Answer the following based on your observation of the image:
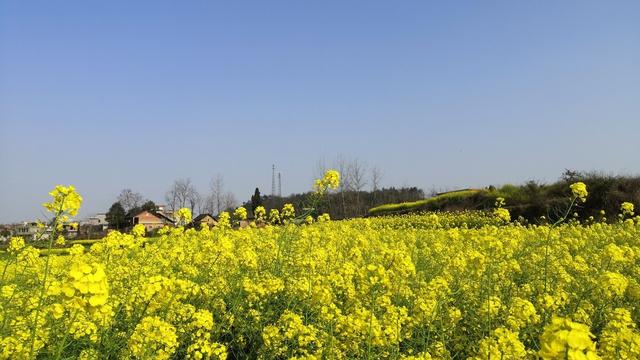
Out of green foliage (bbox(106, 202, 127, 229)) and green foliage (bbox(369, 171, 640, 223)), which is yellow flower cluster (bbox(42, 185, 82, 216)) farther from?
green foliage (bbox(106, 202, 127, 229))

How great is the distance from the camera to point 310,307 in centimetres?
389

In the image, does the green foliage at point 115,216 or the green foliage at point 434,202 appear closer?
the green foliage at point 434,202

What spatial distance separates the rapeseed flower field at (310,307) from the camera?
2881 millimetres

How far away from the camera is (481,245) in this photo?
634 centimetres

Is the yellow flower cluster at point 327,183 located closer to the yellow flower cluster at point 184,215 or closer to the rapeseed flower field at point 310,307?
the rapeseed flower field at point 310,307

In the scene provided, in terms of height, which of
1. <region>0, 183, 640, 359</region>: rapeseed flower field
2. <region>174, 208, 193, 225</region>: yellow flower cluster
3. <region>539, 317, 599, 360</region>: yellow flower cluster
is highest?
<region>174, 208, 193, 225</region>: yellow flower cluster

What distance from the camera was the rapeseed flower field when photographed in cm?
288

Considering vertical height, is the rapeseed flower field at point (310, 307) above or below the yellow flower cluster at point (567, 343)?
below

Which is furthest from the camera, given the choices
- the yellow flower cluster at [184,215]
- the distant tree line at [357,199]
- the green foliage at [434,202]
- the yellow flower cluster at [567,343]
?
the distant tree line at [357,199]

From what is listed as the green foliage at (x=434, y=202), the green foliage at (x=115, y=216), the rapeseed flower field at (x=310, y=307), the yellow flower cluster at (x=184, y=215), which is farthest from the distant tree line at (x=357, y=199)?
the rapeseed flower field at (x=310, y=307)

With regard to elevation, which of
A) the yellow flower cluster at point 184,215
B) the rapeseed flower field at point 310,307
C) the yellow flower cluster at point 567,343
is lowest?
the rapeseed flower field at point 310,307

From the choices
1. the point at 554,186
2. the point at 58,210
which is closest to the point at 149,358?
the point at 58,210

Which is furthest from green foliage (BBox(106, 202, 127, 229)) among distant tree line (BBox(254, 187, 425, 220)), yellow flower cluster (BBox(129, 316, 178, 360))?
yellow flower cluster (BBox(129, 316, 178, 360))

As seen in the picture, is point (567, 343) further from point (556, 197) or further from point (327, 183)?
point (556, 197)
